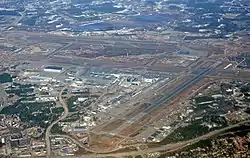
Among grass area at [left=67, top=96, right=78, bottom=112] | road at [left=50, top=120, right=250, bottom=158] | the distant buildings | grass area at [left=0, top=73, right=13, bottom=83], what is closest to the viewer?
road at [left=50, top=120, right=250, bottom=158]

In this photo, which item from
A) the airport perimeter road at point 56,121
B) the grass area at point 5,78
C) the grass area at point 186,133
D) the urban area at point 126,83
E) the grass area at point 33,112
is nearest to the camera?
the airport perimeter road at point 56,121

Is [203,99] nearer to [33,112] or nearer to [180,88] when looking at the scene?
[180,88]

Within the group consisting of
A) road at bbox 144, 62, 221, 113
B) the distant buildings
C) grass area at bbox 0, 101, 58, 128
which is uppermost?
grass area at bbox 0, 101, 58, 128

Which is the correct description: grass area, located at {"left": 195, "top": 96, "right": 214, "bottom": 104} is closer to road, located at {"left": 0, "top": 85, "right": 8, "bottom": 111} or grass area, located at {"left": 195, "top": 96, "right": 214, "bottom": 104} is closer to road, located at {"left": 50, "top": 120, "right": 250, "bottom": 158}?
road, located at {"left": 50, "top": 120, "right": 250, "bottom": 158}

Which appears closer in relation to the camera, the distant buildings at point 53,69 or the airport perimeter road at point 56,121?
the airport perimeter road at point 56,121

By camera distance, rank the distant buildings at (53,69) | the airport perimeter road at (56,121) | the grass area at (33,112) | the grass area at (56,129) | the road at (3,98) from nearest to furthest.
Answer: the airport perimeter road at (56,121) < the grass area at (56,129) < the grass area at (33,112) < the road at (3,98) < the distant buildings at (53,69)

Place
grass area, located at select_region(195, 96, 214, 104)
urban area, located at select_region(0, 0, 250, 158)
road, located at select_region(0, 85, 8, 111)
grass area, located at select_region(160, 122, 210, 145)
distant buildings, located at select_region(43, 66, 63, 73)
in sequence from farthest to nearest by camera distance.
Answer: distant buildings, located at select_region(43, 66, 63, 73)
road, located at select_region(0, 85, 8, 111)
grass area, located at select_region(195, 96, 214, 104)
grass area, located at select_region(160, 122, 210, 145)
urban area, located at select_region(0, 0, 250, 158)

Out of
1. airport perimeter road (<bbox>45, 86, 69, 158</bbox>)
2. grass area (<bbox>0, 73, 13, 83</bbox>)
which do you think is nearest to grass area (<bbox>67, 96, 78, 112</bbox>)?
airport perimeter road (<bbox>45, 86, 69, 158</bbox>)

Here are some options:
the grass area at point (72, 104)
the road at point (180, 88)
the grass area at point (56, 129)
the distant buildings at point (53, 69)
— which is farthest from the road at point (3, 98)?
the road at point (180, 88)

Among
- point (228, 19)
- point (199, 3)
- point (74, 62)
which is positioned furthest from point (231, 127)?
point (199, 3)

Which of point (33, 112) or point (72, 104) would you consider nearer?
point (33, 112)

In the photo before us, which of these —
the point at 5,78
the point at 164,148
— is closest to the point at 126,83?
the point at 5,78

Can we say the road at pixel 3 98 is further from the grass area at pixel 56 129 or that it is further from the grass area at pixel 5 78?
the grass area at pixel 56 129

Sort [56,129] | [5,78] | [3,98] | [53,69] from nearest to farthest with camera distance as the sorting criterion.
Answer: [56,129]
[3,98]
[5,78]
[53,69]
